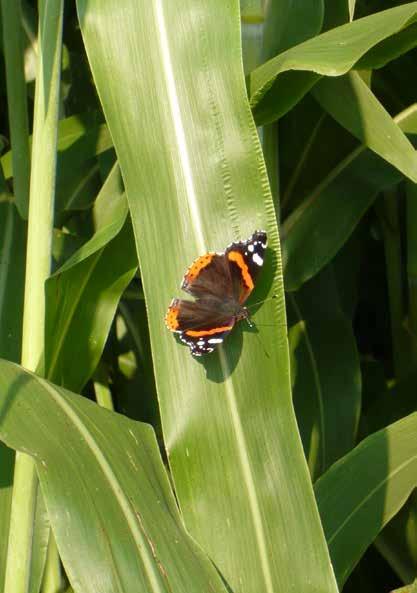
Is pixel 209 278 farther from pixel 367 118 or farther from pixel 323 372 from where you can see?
pixel 323 372

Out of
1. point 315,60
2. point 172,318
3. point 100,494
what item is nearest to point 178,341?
point 172,318

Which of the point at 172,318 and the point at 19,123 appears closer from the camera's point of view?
Answer: the point at 172,318

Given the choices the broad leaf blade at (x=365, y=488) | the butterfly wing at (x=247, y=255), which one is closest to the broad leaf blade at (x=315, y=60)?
the butterfly wing at (x=247, y=255)

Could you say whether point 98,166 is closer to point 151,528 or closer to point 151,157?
point 151,157

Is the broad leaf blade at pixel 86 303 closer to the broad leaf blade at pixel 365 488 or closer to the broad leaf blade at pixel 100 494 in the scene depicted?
the broad leaf blade at pixel 100 494

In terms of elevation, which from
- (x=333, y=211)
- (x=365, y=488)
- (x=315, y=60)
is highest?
(x=315, y=60)

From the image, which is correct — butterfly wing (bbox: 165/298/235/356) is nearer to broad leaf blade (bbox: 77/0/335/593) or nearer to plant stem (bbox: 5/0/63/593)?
broad leaf blade (bbox: 77/0/335/593)
